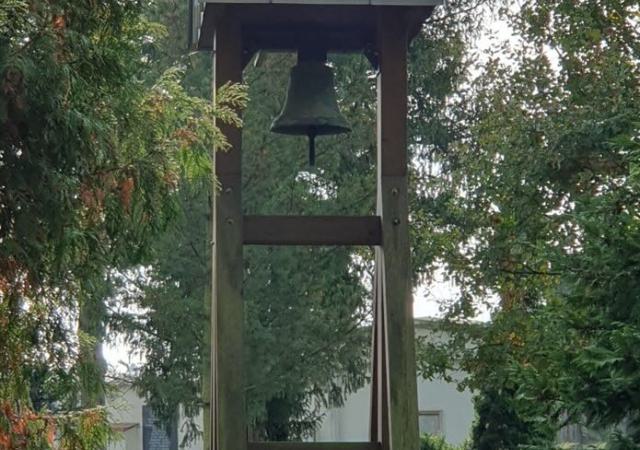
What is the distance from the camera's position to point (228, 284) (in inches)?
355

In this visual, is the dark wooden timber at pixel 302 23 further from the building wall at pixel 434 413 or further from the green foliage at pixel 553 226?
the building wall at pixel 434 413

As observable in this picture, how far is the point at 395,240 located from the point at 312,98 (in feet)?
3.80

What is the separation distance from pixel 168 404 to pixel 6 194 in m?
15.8

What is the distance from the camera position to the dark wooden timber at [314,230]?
9305 mm

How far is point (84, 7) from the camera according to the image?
7.93 m

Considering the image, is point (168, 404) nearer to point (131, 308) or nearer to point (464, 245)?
point (131, 308)

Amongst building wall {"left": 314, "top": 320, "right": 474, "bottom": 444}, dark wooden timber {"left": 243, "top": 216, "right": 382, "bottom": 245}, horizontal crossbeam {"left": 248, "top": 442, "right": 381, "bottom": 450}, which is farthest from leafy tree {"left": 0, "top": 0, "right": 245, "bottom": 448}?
building wall {"left": 314, "top": 320, "right": 474, "bottom": 444}

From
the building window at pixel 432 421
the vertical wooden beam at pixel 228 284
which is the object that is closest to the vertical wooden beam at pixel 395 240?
the vertical wooden beam at pixel 228 284

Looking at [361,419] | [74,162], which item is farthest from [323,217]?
[361,419]

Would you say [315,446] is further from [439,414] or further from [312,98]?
[439,414]

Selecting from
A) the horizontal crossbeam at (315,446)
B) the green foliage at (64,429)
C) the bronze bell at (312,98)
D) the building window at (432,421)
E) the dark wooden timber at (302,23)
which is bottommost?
the horizontal crossbeam at (315,446)

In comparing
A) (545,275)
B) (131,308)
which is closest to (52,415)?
(545,275)

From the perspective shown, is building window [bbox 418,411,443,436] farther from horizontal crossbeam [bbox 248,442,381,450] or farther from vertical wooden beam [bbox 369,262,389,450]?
horizontal crossbeam [bbox 248,442,381,450]

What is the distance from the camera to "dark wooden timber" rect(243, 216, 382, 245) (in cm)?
930
